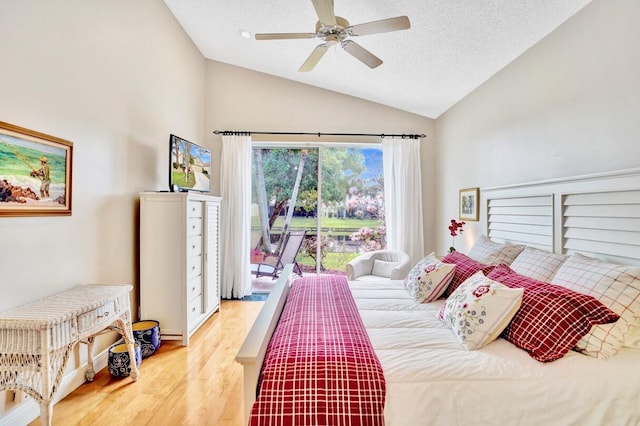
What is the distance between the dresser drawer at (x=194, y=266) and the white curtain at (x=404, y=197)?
96.7 inches

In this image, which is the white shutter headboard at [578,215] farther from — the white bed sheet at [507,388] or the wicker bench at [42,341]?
the wicker bench at [42,341]

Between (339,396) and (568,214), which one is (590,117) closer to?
(568,214)

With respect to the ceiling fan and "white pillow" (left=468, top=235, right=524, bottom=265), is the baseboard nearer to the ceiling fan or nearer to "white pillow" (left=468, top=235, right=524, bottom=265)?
the ceiling fan

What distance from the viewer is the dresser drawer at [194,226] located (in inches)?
119

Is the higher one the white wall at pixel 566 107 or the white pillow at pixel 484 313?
the white wall at pixel 566 107

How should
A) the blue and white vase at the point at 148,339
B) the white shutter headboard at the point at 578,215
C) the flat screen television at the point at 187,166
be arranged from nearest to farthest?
the white shutter headboard at the point at 578,215 < the blue and white vase at the point at 148,339 < the flat screen television at the point at 187,166

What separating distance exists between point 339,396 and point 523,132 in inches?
100.0

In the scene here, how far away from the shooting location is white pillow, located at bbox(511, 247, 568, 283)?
1.94m

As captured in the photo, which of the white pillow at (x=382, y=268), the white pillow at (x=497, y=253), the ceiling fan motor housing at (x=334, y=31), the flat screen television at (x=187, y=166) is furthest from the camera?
the white pillow at (x=382, y=268)

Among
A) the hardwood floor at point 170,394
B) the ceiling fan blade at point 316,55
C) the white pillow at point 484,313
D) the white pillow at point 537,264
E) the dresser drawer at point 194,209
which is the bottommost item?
the hardwood floor at point 170,394

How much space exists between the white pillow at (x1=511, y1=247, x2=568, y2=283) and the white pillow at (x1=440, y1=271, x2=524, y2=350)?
0.47 meters

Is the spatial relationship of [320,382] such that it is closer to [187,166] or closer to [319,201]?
[187,166]

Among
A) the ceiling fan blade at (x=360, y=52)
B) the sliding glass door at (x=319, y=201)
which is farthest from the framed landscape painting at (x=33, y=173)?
the sliding glass door at (x=319, y=201)

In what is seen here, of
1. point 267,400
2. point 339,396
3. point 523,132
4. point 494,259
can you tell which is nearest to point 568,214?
point 494,259
